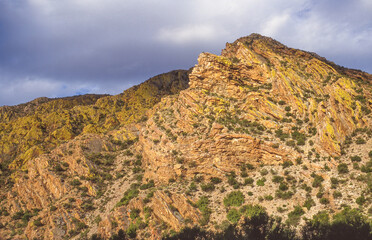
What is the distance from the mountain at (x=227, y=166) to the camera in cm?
2878

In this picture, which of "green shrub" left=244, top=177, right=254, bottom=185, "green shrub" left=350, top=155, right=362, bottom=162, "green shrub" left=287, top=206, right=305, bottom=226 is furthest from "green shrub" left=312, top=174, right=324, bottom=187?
"green shrub" left=244, top=177, right=254, bottom=185

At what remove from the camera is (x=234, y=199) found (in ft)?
104

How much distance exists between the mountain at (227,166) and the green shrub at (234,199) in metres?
0.20

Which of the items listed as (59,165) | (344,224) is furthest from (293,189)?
(59,165)

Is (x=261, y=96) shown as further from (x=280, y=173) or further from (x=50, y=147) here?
(x=50, y=147)

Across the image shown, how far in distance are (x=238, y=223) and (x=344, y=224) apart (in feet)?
37.5

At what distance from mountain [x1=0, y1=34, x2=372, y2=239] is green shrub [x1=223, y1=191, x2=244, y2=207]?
197 mm

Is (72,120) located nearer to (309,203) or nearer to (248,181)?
(248,181)

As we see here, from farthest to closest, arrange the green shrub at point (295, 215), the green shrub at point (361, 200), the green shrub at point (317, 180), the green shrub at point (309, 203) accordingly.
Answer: the green shrub at point (317, 180) < the green shrub at point (309, 203) < the green shrub at point (295, 215) < the green shrub at point (361, 200)

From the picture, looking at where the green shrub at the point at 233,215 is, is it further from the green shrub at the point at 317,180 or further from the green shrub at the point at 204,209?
the green shrub at the point at 317,180

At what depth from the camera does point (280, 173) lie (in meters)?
34.2

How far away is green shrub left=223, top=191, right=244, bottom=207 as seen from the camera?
31344mm

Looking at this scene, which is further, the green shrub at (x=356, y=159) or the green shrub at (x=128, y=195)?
the green shrub at (x=128, y=195)

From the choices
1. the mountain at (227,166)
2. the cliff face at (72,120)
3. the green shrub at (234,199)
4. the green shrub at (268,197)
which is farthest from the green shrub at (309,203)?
the cliff face at (72,120)
